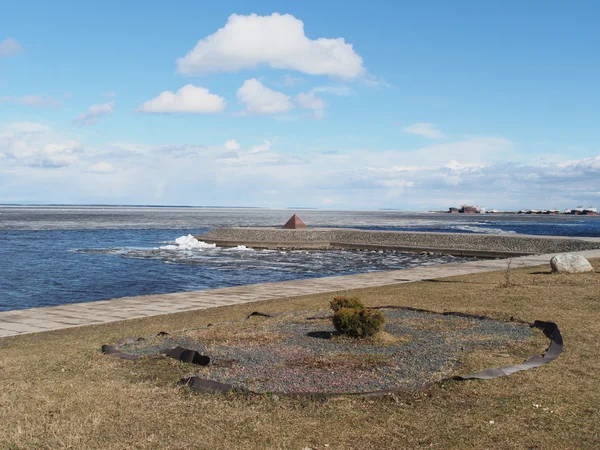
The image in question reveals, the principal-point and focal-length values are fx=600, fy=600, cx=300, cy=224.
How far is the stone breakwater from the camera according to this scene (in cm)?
3788

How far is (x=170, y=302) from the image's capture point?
15.4 metres

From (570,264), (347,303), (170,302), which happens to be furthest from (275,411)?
(570,264)

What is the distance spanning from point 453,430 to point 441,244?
3879 cm

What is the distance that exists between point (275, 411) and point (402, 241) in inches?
1584

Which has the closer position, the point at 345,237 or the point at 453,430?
Result: the point at 453,430

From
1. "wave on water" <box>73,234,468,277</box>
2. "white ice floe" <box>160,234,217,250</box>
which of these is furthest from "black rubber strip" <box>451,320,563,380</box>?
"white ice floe" <box>160,234,217,250</box>

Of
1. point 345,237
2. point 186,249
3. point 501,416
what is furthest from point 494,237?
point 501,416

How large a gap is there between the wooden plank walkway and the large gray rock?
3.07 metres

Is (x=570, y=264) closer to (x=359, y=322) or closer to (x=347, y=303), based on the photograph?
(x=347, y=303)

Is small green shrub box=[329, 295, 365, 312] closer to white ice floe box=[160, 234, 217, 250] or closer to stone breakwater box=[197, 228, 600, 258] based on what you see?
stone breakwater box=[197, 228, 600, 258]

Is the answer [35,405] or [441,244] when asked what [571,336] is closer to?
[35,405]

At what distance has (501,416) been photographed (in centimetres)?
602

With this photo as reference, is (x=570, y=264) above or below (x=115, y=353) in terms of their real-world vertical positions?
above

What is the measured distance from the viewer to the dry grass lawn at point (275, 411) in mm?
5457
